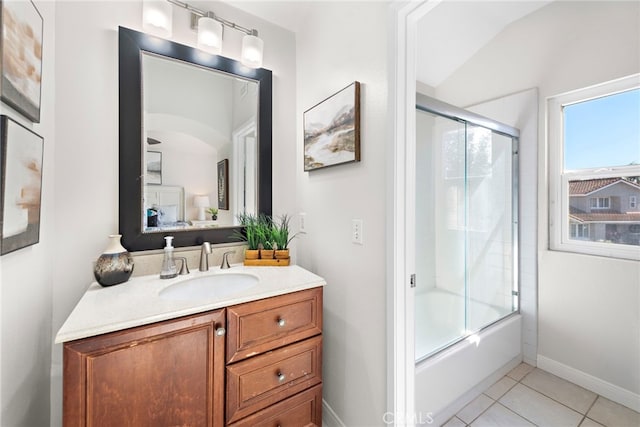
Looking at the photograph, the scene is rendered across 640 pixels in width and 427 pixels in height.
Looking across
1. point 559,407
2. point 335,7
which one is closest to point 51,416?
point 335,7

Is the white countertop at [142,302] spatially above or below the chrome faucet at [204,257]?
below

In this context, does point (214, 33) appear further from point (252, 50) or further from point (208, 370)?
point (208, 370)

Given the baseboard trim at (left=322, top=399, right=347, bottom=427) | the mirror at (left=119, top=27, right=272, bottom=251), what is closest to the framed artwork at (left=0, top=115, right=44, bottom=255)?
the mirror at (left=119, top=27, right=272, bottom=251)

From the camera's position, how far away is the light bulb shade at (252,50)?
4.79ft

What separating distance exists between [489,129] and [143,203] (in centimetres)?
240

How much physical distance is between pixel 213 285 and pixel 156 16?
1.30m

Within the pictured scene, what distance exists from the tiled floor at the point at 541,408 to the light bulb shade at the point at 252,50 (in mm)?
2354

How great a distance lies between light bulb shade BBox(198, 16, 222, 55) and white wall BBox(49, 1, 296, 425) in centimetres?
27

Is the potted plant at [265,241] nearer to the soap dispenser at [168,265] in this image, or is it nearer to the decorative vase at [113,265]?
the soap dispenser at [168,265]

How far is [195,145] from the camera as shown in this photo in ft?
4.63

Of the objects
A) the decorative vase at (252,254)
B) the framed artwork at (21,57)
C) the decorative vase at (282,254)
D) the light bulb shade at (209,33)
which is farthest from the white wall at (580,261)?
the framed artwork at (21,57)

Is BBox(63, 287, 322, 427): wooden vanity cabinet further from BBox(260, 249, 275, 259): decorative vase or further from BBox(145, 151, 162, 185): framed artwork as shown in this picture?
BBox(145, 151, 162, 185): framed artwork

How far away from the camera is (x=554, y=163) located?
1942 mm

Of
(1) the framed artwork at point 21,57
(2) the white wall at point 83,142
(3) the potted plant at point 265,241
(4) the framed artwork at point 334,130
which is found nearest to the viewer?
(1) the framed artwork at point 21,57
